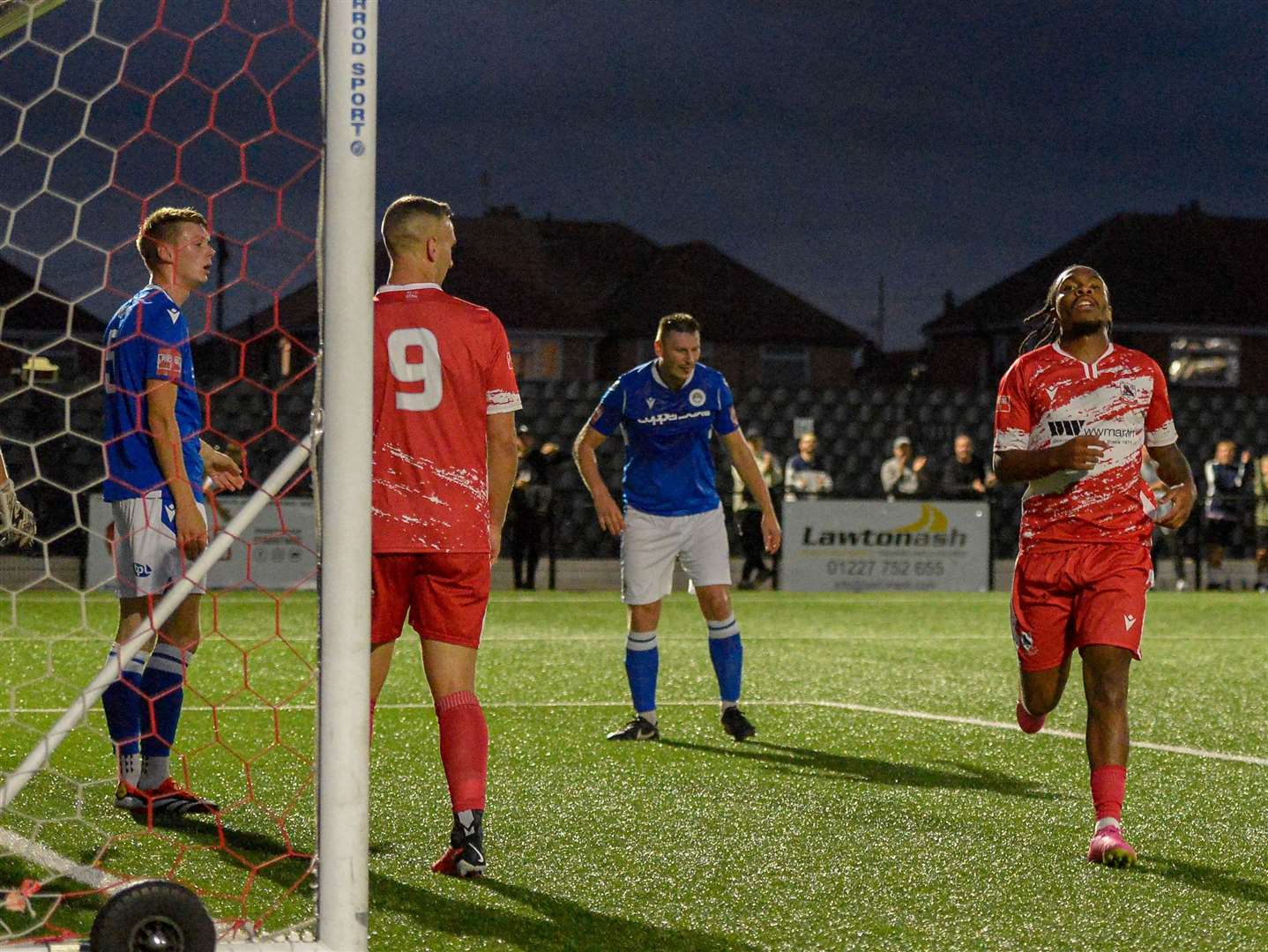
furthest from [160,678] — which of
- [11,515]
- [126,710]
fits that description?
[11,515]

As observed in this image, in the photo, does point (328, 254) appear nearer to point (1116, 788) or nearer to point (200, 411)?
point (200, 411)

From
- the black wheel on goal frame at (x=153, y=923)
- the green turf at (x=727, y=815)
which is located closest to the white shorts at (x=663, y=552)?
the green turf at (x=727, y=815)

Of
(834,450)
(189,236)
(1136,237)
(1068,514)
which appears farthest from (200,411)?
(1136,237)

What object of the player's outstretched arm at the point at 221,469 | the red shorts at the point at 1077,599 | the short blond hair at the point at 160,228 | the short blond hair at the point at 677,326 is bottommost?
the red shorts at the point at 1077,599

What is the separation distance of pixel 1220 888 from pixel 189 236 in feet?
12.9

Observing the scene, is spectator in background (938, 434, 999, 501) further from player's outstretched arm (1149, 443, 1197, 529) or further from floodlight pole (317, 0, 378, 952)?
floodlight pole (317, 0, 378, 952)

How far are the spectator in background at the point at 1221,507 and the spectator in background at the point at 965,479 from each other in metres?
3.26

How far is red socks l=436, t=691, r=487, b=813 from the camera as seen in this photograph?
4840 mm

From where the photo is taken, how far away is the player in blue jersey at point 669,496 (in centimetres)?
805

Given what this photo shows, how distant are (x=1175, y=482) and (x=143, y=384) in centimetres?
356

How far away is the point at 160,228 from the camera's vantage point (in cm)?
572

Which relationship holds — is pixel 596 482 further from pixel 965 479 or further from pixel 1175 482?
pixel 965 479

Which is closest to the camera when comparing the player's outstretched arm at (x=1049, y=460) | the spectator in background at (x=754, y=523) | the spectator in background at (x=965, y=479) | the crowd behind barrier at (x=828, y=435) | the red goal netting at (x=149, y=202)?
the red goal netting at (x=149, y=202)

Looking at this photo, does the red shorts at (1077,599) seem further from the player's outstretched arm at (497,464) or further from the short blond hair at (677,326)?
the short blond hair at (677,326)
